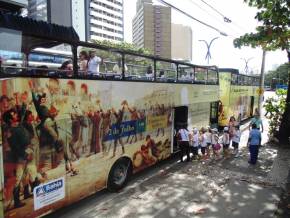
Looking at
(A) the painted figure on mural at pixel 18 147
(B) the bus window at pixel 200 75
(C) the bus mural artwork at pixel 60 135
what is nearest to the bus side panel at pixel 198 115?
(B) the bus window at pixel 200 75

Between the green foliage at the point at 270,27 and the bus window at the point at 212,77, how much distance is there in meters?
1.57

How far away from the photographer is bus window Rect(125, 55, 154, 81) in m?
8.50

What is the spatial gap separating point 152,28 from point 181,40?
10.3 m

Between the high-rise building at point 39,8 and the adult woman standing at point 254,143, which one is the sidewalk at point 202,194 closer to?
the adult woman standing at point 254,143

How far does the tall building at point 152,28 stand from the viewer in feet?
205

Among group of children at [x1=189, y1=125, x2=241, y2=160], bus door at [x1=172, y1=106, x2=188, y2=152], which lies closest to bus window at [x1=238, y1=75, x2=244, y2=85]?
group of children at [x1=189, y1=125, x2=241, y2=160]

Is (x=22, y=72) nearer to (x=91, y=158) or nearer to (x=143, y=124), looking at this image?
(x=91, y=158)

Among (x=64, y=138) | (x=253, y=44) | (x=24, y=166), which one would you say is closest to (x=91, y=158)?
(x=64, y=138)

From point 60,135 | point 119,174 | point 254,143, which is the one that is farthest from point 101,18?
point 60,135

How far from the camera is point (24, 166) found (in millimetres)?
5652

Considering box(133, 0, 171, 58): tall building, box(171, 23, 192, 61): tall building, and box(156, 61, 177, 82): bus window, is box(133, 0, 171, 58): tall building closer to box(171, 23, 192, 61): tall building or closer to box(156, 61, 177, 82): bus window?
box(171, 23, 192, 61): tall building

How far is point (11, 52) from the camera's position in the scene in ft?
17.9

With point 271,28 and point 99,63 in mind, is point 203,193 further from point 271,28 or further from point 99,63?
point 271,28

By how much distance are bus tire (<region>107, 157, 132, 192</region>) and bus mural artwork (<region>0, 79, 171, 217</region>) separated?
22 centimetres
